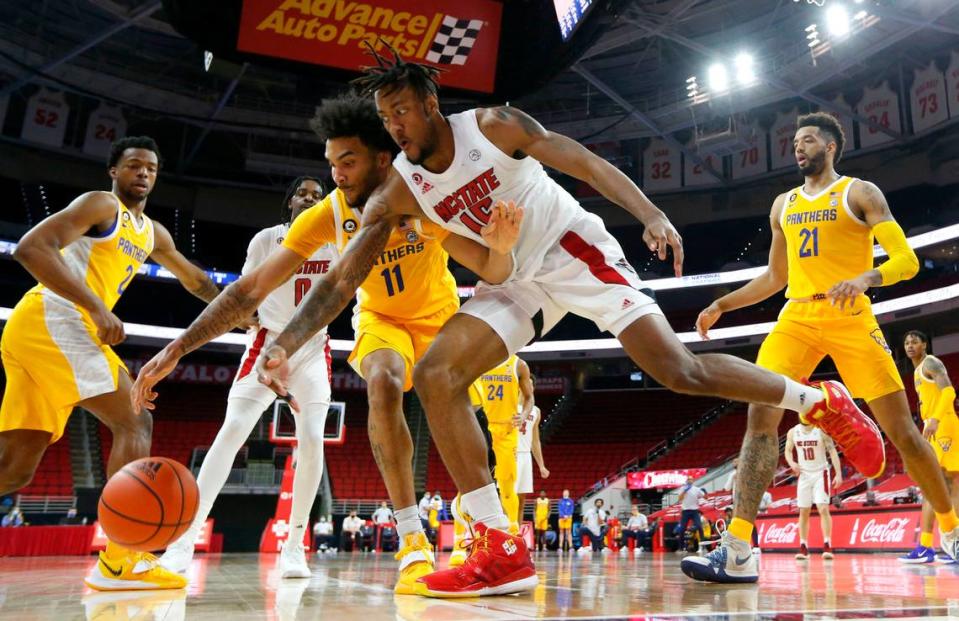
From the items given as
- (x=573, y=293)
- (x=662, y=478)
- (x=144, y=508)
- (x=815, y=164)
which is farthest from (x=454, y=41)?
(x=662, y=478)

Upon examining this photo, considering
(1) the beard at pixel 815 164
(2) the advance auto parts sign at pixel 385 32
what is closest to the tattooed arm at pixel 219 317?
(1) the beard at pixel 815 164

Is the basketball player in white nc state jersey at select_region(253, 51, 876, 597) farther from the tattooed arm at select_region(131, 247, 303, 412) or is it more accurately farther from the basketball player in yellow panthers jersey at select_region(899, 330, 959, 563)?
the basketball player in yellow panthers jersey at select_region(899, 330, 959, 563)

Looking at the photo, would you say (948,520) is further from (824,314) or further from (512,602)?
(512,602)

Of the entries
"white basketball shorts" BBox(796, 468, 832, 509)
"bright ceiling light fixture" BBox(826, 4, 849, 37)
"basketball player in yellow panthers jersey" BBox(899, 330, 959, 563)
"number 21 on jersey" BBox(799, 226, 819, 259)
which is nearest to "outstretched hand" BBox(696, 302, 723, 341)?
"number 21 on jersey" BBox(799, 226, 819, 259)

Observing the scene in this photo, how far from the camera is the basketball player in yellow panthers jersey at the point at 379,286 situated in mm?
3080

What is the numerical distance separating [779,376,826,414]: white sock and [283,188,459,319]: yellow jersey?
5.53ft

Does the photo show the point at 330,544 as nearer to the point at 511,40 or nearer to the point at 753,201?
the point at 511,40

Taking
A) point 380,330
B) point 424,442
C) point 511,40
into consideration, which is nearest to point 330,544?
point 424,442

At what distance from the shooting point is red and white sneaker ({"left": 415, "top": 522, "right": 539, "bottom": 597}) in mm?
2830

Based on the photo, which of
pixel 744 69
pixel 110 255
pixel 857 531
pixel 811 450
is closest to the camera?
pixel 110 255

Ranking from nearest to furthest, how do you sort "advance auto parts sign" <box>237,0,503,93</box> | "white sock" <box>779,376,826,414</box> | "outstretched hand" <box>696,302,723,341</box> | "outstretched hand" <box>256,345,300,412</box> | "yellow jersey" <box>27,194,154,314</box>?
1. "outstretched hand" <box>256,345,300,412</box>
2. "white sock" <box>779,376,826,414</box>
3. "yellow jersey" <box>27,194,154,314</box>
4. "outstretched hand" <box>696,302,723,341</box>
5. "advance auto parts sign" <box>237,0,503,93</box>

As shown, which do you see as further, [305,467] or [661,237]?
[305,467]

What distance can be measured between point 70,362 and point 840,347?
4.04 meters

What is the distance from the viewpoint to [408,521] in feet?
11.9
